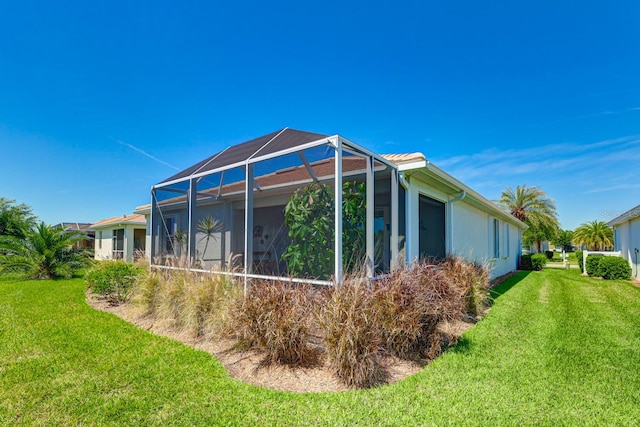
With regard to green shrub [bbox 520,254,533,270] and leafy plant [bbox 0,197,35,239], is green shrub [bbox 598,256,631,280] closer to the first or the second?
green shrub [bbox 520,254,533,270]

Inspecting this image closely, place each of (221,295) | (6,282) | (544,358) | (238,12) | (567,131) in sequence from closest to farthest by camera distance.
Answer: (544,358) < (221,295) < (238,12) < (6,282) < (567,131)

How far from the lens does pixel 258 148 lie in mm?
6352

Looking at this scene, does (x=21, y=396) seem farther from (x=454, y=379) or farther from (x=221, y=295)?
(x=454, y=379)

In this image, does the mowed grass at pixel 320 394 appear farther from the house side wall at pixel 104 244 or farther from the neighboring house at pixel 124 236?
the house side wall at pixel 104 244

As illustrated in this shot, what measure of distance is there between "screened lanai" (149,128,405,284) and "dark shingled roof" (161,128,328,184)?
0.12 ft

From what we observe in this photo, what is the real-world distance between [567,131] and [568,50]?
6.10m

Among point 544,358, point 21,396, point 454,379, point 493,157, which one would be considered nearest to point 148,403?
point 21,396

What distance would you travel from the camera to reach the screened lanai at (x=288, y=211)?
4.86 meters

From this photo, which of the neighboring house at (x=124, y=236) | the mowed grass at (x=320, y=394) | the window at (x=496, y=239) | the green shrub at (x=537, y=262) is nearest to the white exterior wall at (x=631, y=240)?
the green shrub at (x=537, y=262)

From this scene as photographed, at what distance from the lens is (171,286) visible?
5617mm

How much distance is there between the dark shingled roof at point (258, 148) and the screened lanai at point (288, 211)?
4cm

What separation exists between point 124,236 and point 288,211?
797 inches

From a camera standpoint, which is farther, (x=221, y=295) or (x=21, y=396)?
(x=221, y=295)

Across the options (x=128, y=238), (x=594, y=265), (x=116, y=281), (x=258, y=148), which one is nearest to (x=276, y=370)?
(x=258, y=148)
